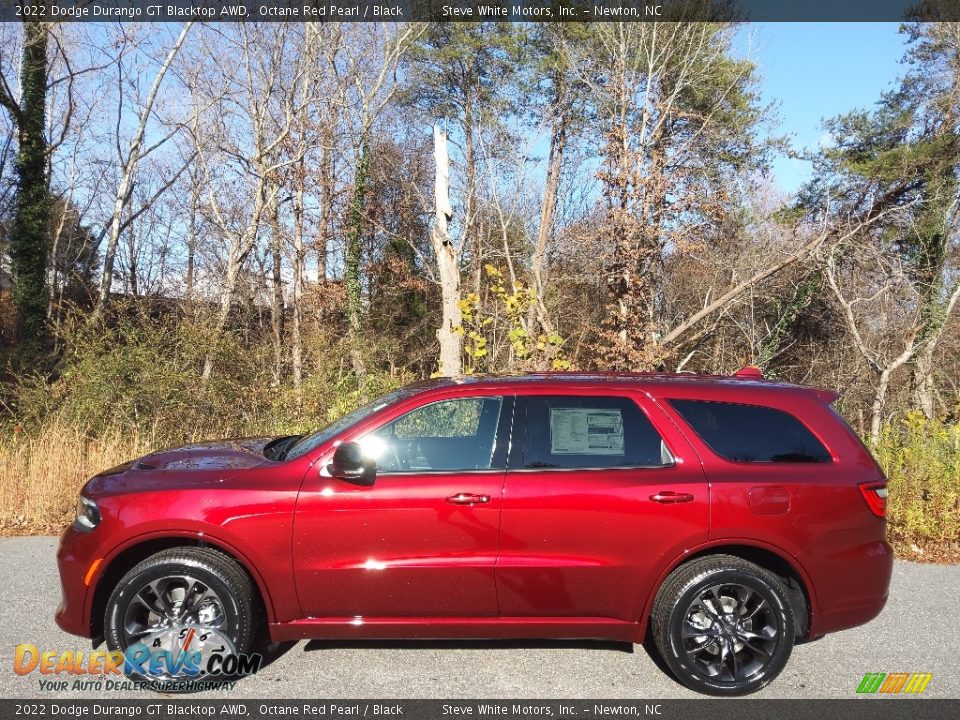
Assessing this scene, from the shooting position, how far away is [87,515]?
12.7 feet

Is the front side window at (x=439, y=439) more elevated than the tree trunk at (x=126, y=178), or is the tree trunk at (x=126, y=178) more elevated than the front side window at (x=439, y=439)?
the tree trunk at (x=126, y=178)

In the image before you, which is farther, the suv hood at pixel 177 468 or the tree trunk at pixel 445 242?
the tree trunk at pixel 445 242

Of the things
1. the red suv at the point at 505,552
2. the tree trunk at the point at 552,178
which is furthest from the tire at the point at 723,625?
the tree trunk at the point at 552,178

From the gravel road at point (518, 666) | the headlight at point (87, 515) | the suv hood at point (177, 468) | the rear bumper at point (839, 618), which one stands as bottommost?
the gravel road at point (518, 666)

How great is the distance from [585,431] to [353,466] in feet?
4.19

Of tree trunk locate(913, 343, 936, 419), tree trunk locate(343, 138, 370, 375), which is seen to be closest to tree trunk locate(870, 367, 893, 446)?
tree trunk locate(913, 343, 936, 419)

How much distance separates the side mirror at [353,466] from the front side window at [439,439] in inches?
4.1

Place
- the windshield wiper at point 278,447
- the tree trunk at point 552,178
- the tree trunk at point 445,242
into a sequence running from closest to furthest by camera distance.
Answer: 1. the windshield wiper at point 278,447
2. the tree trunk at point 445,242
3. the tree trunk at point 552,178

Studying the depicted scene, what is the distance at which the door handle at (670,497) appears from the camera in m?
3.75

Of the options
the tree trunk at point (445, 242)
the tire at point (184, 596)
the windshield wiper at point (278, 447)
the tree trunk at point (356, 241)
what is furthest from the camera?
the tree trunk at point (356, 241)

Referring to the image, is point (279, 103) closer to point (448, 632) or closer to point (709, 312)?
point (709, 312)

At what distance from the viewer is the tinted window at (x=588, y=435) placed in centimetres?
389

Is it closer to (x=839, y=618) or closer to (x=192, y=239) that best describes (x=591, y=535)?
(x=839, y=618)

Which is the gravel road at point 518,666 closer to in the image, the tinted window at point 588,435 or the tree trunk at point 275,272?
the tinted window at point 588,435
